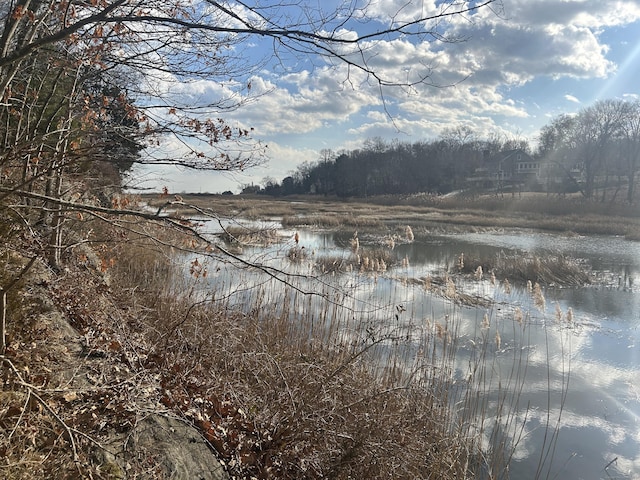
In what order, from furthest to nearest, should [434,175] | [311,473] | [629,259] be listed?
[434,175] → [629,259] → [311,473]

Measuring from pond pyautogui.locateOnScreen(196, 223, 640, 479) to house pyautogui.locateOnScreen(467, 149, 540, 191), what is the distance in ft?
163

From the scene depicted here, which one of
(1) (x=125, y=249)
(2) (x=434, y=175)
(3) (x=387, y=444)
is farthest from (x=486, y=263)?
(2) (x=434, y=175)

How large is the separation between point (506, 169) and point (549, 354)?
6538 cm

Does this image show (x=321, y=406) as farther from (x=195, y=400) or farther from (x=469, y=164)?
(x=469, y=164)

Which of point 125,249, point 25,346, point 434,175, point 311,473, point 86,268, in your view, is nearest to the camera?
point 25,346

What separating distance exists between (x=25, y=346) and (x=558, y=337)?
7718 mm

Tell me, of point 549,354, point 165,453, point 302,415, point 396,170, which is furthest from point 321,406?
point 396,170

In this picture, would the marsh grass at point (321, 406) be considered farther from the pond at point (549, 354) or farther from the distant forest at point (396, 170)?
the distant forest at point (396, 170)

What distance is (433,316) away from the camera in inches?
310

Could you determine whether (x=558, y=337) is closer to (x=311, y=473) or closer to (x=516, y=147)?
(x=311, y=473)

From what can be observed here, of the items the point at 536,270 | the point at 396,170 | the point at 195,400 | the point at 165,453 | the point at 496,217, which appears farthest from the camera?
the point at 396,170

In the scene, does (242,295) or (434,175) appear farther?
(434,175)

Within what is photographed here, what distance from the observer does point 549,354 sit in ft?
22.3

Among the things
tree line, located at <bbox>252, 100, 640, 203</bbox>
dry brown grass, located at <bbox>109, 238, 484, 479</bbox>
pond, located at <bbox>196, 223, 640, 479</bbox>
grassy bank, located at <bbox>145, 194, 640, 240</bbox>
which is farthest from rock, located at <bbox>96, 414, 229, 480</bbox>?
tree line, located at <bbox>252, 100, 640, 203</bbox>
